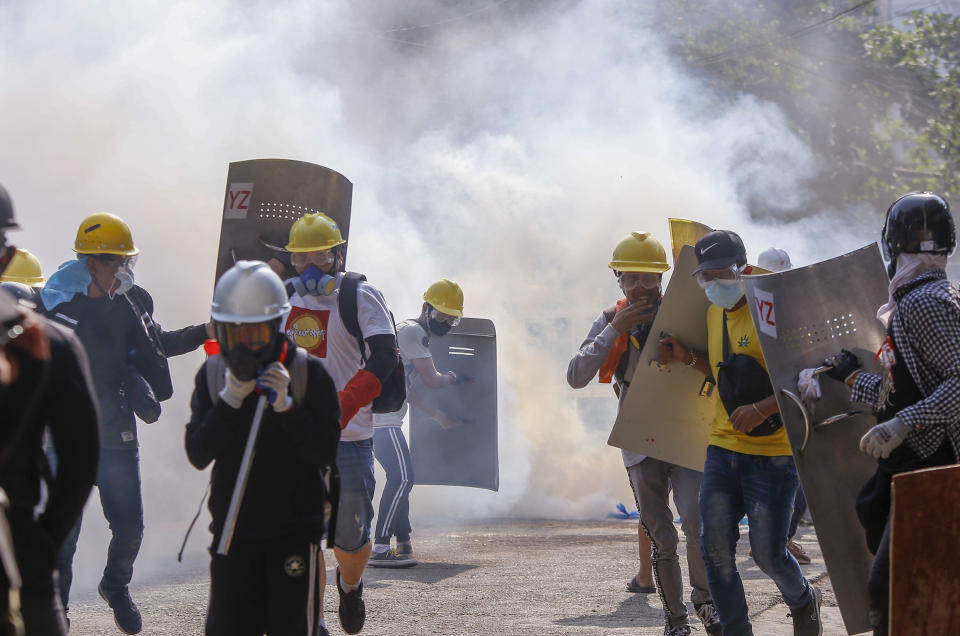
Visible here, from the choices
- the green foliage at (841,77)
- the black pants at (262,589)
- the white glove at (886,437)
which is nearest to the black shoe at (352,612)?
the black pants at (262,589)

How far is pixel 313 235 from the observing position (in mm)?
4852

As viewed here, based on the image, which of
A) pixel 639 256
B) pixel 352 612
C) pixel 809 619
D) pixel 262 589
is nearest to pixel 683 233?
pixel 639 256

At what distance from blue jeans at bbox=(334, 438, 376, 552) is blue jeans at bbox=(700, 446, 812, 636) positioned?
1.34m

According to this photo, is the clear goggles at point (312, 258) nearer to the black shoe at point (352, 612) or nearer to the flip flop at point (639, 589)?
the black shoe at point (352, 612)

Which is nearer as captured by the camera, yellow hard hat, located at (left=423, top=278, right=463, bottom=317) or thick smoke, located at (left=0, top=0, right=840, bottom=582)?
yellow hard hat, located at (left=423, top=278, right=463, bottom=317)

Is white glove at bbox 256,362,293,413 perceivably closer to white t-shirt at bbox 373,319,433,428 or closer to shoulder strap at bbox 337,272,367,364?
shoulder strap at bbox 337,272,367,364

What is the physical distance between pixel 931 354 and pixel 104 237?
3.62m

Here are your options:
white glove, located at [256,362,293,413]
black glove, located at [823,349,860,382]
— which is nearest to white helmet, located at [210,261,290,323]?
white glove, located at [256,362,293,413]

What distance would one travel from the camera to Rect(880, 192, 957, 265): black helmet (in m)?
3.44

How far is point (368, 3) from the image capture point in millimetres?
19953

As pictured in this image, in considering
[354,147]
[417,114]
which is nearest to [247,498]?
[354,147]

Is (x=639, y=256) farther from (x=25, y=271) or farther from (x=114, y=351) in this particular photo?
(x=25, y=271)

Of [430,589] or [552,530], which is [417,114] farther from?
[430,589]

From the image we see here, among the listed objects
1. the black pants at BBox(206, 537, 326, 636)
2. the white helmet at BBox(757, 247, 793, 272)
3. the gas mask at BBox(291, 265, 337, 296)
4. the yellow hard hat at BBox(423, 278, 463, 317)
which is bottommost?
the black pants at BBox(206, 537, 326, 636)
